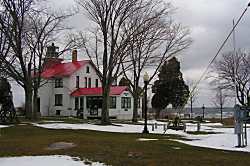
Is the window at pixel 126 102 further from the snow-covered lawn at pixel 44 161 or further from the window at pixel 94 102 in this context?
the snow-covered lawn at pixel 44 161

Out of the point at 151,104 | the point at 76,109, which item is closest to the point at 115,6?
the point at 76,109

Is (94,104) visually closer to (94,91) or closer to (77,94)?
(94,91)

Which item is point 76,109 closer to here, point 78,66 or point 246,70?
point 78,66

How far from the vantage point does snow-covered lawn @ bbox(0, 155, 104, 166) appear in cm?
1161

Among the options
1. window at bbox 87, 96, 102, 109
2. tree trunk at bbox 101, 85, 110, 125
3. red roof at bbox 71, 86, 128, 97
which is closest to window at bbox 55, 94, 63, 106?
red roof at bbox 71, 86, 128, 97

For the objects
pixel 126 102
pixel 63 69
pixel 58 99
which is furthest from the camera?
A: pixel 63 69

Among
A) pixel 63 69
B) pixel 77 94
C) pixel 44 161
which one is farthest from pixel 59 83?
pixel 44 161

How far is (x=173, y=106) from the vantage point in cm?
6969

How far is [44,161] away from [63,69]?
2009 inches

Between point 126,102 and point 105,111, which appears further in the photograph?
point 126,102

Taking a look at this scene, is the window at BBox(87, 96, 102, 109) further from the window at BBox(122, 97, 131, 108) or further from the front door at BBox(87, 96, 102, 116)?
the window at BBox(122, 97, 131, 108)

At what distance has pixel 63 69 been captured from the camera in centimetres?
6234

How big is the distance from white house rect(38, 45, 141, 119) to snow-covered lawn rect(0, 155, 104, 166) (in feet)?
142

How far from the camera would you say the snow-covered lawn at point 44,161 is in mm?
11609
